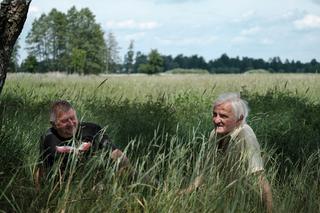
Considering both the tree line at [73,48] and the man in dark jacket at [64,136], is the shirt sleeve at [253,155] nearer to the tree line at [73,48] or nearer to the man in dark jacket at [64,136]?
the man in dark jacket at [64,136]

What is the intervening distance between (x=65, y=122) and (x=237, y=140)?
1176mm

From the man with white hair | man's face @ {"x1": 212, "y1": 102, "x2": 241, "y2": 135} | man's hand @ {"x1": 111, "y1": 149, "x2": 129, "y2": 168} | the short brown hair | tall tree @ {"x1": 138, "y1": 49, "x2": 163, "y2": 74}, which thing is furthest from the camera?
tall tree @ {"x1": 138, "y1": 49, "x2": 163, "y2": 74}

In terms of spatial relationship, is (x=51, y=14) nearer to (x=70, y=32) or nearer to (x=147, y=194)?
(x=70, y=32)

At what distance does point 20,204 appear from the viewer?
297 cm

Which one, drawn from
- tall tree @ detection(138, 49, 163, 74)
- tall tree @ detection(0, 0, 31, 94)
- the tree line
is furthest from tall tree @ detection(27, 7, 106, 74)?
tall tree @ detection(0, 0, 31, 94)

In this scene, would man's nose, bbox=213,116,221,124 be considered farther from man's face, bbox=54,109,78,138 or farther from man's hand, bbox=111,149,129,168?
man's face, bbox=54,109,78,138

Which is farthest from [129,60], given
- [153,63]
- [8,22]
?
[8,22]

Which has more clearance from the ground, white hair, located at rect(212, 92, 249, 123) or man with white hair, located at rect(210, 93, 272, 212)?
white hair, located at rect(212, 92, 249, 123)

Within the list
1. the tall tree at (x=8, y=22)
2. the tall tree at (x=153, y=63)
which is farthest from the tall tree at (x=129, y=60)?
the tall tree at (x=8, y=22)

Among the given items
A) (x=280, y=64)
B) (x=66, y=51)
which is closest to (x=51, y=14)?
(x=66, y=51)

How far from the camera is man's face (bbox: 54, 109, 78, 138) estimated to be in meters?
3.89

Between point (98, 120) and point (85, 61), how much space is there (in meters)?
77.4

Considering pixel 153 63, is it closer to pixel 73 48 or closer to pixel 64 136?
pixel 73 48

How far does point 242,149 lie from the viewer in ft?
11.8
